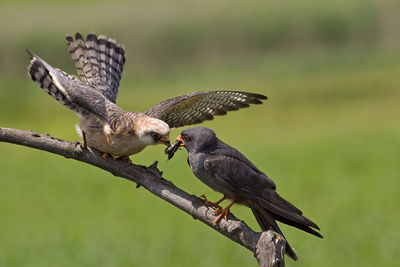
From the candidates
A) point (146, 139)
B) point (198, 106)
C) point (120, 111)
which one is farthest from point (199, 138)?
point (198, 106)

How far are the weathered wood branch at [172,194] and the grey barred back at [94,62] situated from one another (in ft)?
5.76

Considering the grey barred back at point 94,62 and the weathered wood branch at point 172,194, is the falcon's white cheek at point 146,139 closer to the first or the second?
the weathered wood branch at point 172,194

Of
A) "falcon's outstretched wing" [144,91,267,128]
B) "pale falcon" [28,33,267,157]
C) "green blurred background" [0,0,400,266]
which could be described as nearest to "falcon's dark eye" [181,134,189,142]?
"pale falcon" [28,33,267,157]

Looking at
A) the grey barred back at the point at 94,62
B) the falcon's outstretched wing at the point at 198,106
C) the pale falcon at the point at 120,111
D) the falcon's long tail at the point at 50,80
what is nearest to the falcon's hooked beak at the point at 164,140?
the pale falcon at the point at 120,111

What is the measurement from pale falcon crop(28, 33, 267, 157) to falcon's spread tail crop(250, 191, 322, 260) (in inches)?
36.3

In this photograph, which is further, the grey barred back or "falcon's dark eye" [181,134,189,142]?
the grey barred back

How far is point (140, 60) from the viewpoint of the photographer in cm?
3544

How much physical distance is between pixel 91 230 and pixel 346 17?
21713 millimetres

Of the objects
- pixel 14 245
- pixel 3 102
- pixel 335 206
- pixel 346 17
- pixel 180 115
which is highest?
pixel 180 115

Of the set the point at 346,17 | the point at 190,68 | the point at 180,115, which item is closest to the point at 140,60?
the point at 190,68

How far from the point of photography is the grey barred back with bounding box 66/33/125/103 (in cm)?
737

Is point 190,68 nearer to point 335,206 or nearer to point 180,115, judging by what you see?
point 335,206

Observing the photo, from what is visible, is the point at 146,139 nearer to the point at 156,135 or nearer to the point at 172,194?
the point at 156,135

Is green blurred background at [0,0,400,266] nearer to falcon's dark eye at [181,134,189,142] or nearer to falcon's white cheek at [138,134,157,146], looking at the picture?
falcon's white cheek at [138,134,157,146]
